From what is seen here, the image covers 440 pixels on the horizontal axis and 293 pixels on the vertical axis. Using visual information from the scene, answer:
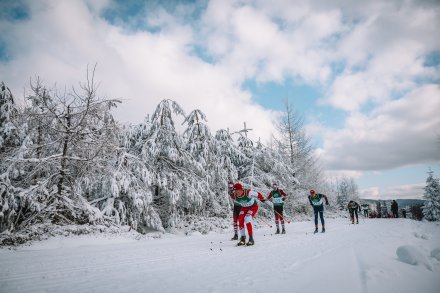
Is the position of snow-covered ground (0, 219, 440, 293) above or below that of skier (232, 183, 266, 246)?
below

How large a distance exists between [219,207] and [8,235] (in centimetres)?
1008

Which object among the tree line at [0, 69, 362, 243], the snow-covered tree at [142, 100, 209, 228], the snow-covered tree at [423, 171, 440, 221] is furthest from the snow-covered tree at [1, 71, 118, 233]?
the snow-covered tree at [423, 171, 440, 221]

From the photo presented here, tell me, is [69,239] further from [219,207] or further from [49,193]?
[219,207]

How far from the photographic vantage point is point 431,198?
100ft

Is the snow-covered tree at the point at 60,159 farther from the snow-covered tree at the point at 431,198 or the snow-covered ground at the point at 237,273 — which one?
the snow-covered tree at the point at 431,198

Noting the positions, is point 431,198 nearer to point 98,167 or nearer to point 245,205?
point 245,205

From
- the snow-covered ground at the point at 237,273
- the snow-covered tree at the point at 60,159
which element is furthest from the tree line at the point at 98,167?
the snow-covered ground at the point at 237,273

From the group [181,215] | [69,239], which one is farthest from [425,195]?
[69,239]

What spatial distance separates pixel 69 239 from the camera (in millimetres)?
7562

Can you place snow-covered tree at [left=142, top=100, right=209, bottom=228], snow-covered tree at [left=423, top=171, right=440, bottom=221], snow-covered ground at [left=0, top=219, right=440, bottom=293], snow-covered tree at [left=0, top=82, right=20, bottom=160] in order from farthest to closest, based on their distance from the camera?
snow-covered tree at [left=423, top=171, right=440, bottom=221]
snow-covered tree at [left=142, top=100, right=209, bottom=228]
snow-covered tree at [left=0, top=82, right=20, bottom=160]
snow-covered ground at [left=0, top=219, right=440, bottom=293]

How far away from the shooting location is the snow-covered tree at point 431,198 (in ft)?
97.8

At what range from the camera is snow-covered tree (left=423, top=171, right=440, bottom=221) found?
2980cm

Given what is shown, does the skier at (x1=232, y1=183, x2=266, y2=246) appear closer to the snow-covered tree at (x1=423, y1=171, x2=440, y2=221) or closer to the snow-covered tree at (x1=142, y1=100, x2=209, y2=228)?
the snow-covered tree at (x1=142, y1=100, x2=209, y2=228)

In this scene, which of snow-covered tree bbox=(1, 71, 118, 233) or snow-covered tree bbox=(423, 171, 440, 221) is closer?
snow-covered tree bbox=(1, 71, 118, 233)
